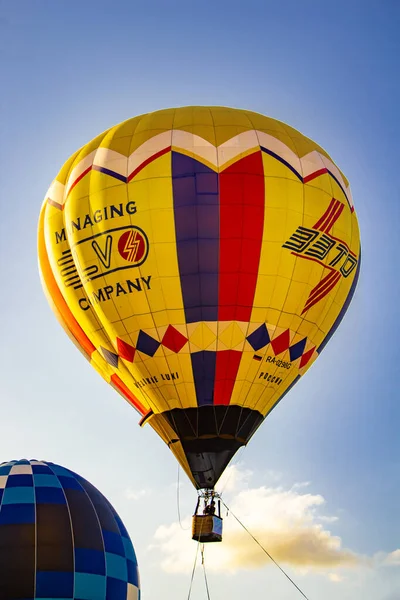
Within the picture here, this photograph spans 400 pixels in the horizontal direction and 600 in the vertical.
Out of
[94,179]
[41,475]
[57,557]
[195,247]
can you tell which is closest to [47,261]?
[94,179]

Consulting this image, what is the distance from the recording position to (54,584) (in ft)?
44.9

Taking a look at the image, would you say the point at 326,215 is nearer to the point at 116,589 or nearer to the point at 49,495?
the point at 49,495

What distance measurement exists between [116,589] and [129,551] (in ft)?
2.64

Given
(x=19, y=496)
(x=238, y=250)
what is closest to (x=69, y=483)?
(x=19, y=496)

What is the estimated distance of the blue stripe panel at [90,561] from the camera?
46.2 feet

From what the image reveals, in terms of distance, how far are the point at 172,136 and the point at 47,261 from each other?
328 centimetres

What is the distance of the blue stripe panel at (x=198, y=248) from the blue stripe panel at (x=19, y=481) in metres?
A: 3.59

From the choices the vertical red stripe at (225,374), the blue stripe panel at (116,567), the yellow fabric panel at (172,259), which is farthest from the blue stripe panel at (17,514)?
the vertical red stripe at (225,374)

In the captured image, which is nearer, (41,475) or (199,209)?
(41,475)

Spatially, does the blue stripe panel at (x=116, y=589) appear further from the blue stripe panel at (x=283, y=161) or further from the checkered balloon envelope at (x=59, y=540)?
the blue stripe panel at (x=283, y=161)

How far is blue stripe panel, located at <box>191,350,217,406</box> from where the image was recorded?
53.0 feet

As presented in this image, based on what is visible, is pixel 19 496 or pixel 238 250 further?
pixel 238 250

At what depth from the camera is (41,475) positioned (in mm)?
14891

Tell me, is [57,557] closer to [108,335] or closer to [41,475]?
[41,475]
